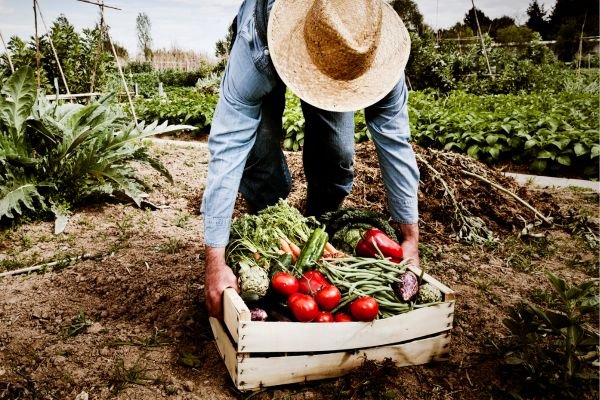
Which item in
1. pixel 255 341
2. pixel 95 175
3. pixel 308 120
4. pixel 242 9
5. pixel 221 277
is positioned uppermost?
pixel 242 9

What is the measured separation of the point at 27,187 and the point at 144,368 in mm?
2361

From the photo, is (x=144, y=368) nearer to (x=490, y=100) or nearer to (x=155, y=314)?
(x=155, y=314)

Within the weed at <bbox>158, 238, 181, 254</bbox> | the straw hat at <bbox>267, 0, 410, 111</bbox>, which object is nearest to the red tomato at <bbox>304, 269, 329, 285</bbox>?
the straw hat at <bbox>267, 0, 410, 111</bbox>

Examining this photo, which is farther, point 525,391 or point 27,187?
point 27,187

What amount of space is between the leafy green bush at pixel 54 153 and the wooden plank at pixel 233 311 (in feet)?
7.81

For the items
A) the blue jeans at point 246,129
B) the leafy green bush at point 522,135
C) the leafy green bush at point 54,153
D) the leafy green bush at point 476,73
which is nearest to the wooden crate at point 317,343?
the blue jeans at point 246,129

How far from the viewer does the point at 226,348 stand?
1.96 metres

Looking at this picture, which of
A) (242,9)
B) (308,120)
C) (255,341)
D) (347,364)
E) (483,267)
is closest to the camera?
(255,341)

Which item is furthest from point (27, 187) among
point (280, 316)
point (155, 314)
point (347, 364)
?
point (347, 364)

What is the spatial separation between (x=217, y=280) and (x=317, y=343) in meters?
0.51

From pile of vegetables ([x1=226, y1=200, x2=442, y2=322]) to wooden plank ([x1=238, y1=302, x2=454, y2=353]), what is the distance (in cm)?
5

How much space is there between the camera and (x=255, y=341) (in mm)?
1756

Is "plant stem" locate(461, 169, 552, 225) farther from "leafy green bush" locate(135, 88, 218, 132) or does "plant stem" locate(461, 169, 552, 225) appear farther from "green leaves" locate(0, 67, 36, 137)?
"leafy green bush" locate(135, 88, 218, 132)

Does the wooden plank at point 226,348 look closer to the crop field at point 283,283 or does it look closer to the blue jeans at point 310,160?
the crop field at point 283,283
